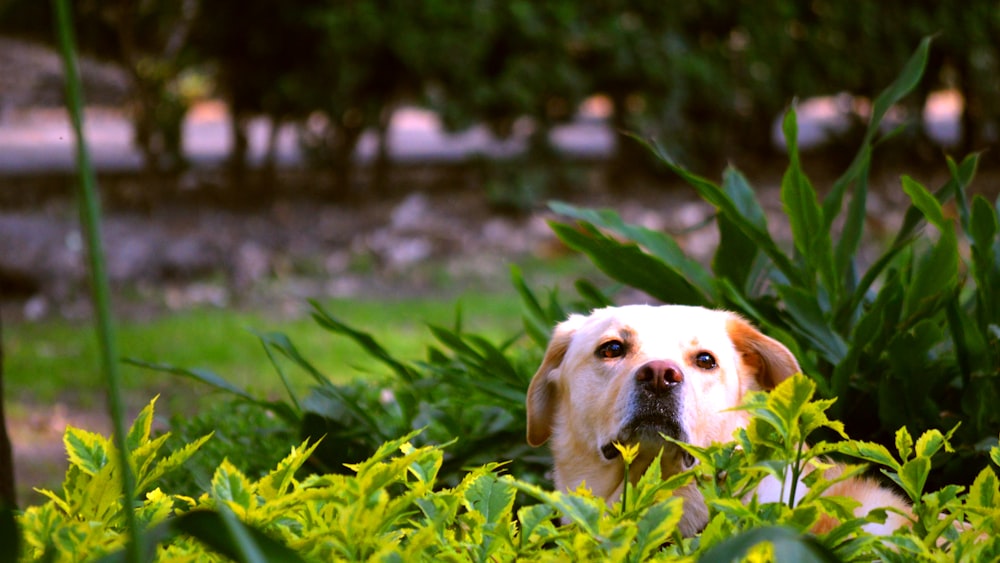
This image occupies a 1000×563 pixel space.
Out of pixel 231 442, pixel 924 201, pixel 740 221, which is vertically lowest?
pixel 231 442

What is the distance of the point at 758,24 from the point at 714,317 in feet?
25.0

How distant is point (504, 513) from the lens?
185 cm

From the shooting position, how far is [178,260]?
864 cm

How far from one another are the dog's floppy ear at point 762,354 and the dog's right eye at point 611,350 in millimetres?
278

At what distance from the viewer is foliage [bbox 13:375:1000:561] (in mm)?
1648

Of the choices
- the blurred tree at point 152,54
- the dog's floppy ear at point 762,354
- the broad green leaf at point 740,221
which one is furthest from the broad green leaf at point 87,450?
the blurred tree at point 152,54

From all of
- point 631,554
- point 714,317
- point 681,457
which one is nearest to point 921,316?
point 714,317

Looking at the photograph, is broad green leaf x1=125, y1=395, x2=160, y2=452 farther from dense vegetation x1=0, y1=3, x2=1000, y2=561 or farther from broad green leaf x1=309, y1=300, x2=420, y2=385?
broad green leaf x1=309, y1=300, x2=420, y2=385

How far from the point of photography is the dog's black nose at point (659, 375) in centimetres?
245

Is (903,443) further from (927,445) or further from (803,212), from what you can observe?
(803,212)

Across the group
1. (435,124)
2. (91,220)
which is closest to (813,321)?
(91,220)

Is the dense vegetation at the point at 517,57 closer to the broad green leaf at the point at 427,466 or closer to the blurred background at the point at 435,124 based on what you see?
the blurred background at the point at 435,124

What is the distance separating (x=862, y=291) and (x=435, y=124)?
7483mm

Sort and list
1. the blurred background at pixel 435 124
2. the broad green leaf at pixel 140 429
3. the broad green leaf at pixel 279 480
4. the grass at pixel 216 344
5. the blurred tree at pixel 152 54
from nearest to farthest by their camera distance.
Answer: the broad green leaf at pixel 279 480 < the broad green leaf at pixel 140 429 < the grass at pixel 216 344 < the blurred background at pixel 435 124 < the blurred tree at pixel 152 54
